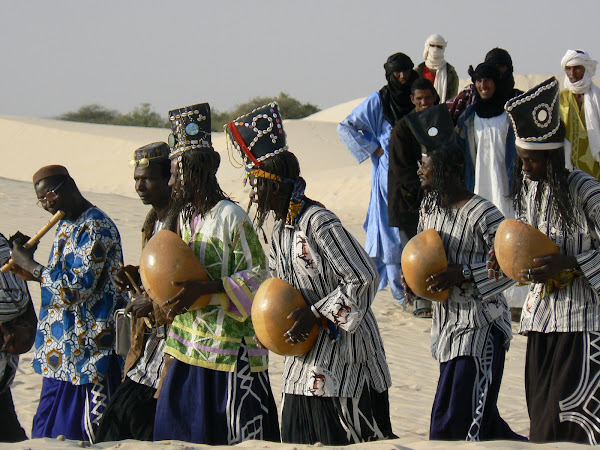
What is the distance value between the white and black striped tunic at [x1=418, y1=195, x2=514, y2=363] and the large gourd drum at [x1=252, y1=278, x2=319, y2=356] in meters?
0.90

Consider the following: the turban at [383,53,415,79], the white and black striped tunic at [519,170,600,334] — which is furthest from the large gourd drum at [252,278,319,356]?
the turban at [383,53,415,79]

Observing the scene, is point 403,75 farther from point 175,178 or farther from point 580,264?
point 580,264

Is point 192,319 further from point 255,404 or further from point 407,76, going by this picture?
point 407,76

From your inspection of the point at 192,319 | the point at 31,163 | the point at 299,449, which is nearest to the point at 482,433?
the point at 299,449

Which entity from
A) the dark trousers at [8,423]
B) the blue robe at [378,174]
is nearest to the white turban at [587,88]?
the blue robe at [378,174]

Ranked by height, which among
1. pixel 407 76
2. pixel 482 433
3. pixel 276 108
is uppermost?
pixel 407 76

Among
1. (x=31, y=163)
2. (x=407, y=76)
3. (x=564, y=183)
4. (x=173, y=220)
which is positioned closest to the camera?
(x=564, y=183)

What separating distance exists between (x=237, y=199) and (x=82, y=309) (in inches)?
817

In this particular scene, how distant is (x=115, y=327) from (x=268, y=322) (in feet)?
5.18

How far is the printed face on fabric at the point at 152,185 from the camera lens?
6000mm

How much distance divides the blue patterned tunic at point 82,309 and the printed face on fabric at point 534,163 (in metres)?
2.43

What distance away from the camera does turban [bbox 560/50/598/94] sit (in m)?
→ 9.48

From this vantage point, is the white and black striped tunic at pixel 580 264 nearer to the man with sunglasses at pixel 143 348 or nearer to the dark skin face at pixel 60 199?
the man with sunglasses at pixel 143 348

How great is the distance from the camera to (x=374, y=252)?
1121 cm
